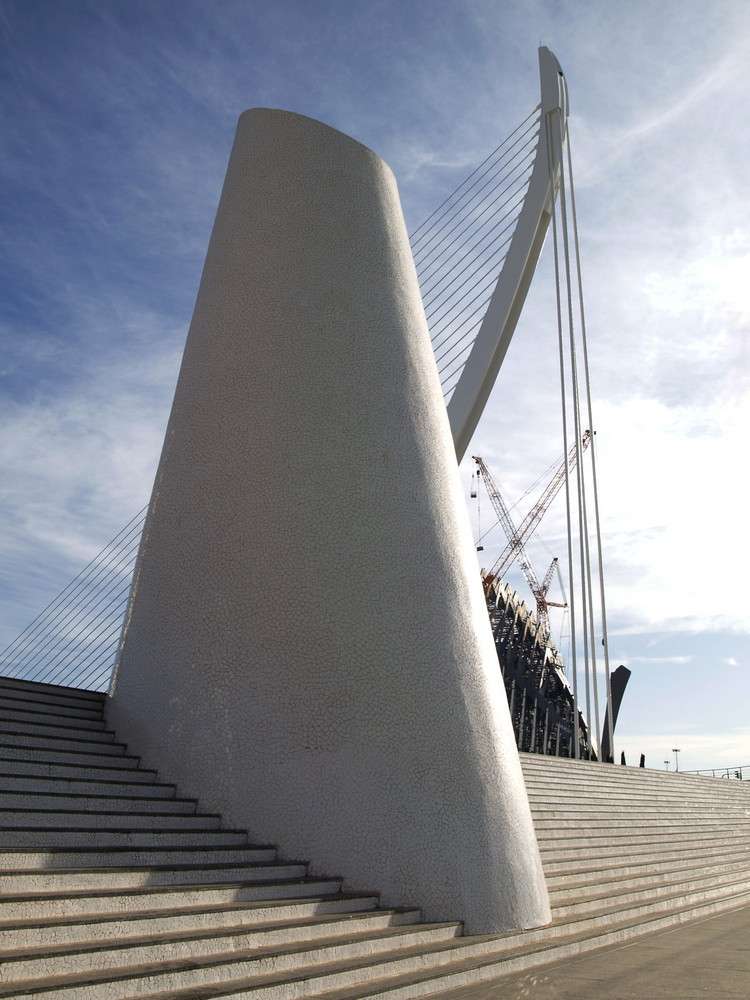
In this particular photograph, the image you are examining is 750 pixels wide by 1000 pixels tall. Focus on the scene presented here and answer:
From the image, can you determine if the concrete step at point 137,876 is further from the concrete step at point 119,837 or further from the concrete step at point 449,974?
the concrete step at point 449,974

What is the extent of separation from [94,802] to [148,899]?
3.17 feet

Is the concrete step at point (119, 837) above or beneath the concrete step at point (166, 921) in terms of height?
above

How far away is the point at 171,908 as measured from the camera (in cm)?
324

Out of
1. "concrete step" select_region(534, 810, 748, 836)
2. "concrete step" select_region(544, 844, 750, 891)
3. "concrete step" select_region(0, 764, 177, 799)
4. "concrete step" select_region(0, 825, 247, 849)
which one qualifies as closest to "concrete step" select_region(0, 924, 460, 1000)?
"concrete step" select_region(0, 825, 247, 849)

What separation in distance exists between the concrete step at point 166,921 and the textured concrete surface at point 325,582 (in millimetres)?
495

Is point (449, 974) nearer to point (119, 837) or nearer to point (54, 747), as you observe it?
point (119, 837)

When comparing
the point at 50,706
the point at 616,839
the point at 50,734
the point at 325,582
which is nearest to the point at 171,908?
the point at 50,734

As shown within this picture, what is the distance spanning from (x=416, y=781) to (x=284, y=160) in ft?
14.8

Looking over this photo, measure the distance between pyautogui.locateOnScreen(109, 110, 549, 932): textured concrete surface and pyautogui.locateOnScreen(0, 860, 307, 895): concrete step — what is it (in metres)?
0.33

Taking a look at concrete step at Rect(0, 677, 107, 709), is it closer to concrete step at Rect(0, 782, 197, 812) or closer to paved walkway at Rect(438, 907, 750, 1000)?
concrete step at Rect(0, 782, 197, 812)

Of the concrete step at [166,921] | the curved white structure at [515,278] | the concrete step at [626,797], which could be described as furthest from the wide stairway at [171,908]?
the curved white structure at [515,278]

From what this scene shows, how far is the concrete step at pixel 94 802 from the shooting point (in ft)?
12.1

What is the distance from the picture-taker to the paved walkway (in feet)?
10.5

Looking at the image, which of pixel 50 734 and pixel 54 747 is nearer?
pixel 54 747
